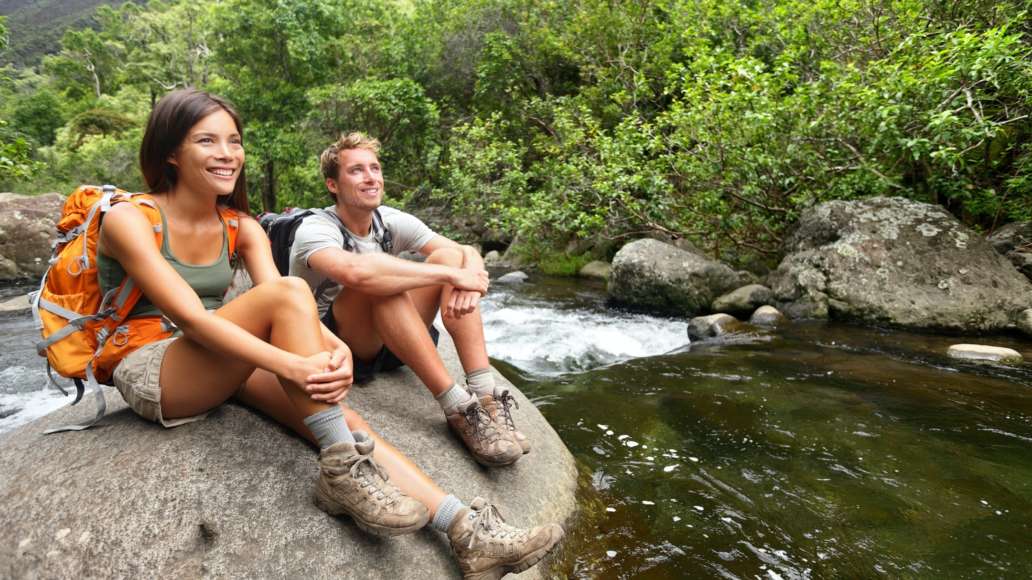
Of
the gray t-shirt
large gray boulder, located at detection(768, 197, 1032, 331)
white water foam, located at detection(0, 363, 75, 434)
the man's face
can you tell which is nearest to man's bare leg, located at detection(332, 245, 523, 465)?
the gray t-shirt

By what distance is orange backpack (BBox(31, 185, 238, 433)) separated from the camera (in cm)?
235

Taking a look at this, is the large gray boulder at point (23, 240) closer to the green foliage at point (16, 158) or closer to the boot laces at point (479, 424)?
the green foliage at point (16, 158)

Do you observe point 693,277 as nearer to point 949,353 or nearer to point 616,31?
point 949,353

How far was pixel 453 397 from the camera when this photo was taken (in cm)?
301

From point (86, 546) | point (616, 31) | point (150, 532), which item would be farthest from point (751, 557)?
point (616, 31)

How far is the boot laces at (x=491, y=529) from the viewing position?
2287mm

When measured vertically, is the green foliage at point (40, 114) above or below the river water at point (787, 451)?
above

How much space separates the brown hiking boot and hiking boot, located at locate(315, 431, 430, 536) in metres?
0.17

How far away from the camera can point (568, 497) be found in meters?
3.26

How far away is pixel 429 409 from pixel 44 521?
5.60 ft

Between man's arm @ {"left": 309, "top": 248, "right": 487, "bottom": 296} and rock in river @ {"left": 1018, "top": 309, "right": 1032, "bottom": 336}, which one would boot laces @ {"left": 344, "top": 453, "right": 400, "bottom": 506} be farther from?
rock in river @ {"left": 1018, "top": 309, "right": 1032, "bottom": 336}

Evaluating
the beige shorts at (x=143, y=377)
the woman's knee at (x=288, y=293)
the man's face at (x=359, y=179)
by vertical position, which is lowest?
the beige shorts at (x=143, y=377)

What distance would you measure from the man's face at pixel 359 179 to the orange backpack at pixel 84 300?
3.52 feet

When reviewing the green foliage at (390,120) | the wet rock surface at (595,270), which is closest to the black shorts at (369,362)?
the wet rock surface at (595,270)
